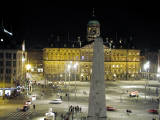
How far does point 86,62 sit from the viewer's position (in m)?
109

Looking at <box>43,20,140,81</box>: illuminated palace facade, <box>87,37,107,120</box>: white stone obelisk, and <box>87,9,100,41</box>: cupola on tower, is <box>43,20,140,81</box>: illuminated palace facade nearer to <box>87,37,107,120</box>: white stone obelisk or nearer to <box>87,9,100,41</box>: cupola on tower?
<box>87,9,100,41</box>: cupola on tower

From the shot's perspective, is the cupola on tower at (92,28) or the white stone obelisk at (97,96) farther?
the cupola on tower at (92,28)

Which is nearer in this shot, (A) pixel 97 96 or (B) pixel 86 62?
(A) pixel 97 96

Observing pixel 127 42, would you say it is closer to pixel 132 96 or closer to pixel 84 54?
pixel 84 54

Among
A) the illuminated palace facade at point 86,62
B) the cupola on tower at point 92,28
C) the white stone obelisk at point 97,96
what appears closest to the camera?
the white stone obelisk at point 97,96

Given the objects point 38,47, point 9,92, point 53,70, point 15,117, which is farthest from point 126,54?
point 15,117

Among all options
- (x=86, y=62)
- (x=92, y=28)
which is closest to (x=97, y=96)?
(x=86, y=62)

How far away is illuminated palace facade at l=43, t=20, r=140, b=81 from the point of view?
348ft

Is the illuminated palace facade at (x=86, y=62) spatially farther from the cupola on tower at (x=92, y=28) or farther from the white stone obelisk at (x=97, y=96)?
the white stone obelisk at (x=97, y=96)

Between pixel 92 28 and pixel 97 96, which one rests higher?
pixel 92 28

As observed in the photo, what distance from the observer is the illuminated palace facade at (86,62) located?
4171 inches

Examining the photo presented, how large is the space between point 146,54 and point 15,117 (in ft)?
341

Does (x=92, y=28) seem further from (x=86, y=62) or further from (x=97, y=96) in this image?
(x=97, y=96)

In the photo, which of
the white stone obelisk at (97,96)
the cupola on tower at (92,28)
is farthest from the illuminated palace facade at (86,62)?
the white stone obelisk at (97,96)
